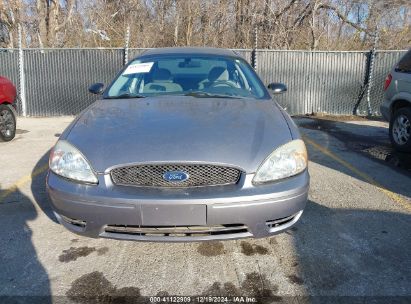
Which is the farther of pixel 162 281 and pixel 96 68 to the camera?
pixel 96 68

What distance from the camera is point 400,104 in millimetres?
6309

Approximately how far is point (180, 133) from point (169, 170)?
368mm

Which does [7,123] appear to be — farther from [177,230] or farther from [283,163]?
[283,163]

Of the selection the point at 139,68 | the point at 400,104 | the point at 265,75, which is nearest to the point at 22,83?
the point at 265,75

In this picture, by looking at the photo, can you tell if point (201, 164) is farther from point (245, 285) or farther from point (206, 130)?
point (245, 285)

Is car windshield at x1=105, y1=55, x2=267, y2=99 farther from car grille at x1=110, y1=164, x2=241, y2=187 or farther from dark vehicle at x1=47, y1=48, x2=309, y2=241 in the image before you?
car grille at x1=110, y1=164, x2=241, y2=187

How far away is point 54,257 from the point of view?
2898 millimetres

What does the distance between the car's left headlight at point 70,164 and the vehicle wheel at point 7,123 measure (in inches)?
182

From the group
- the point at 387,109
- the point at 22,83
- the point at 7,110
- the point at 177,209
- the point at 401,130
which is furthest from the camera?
the point at 22,83

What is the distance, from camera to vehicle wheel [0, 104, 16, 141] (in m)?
6.65

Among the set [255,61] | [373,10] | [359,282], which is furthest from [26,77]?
[373,10]

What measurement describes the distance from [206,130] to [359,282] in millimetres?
1521

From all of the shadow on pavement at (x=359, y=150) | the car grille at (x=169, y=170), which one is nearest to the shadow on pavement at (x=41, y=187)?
the car grille at (x=169, y=170)

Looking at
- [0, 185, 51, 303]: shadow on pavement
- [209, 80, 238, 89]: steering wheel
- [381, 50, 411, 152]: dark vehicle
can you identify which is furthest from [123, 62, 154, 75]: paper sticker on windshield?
[381, 50, 411, 152]: dark vehicle
